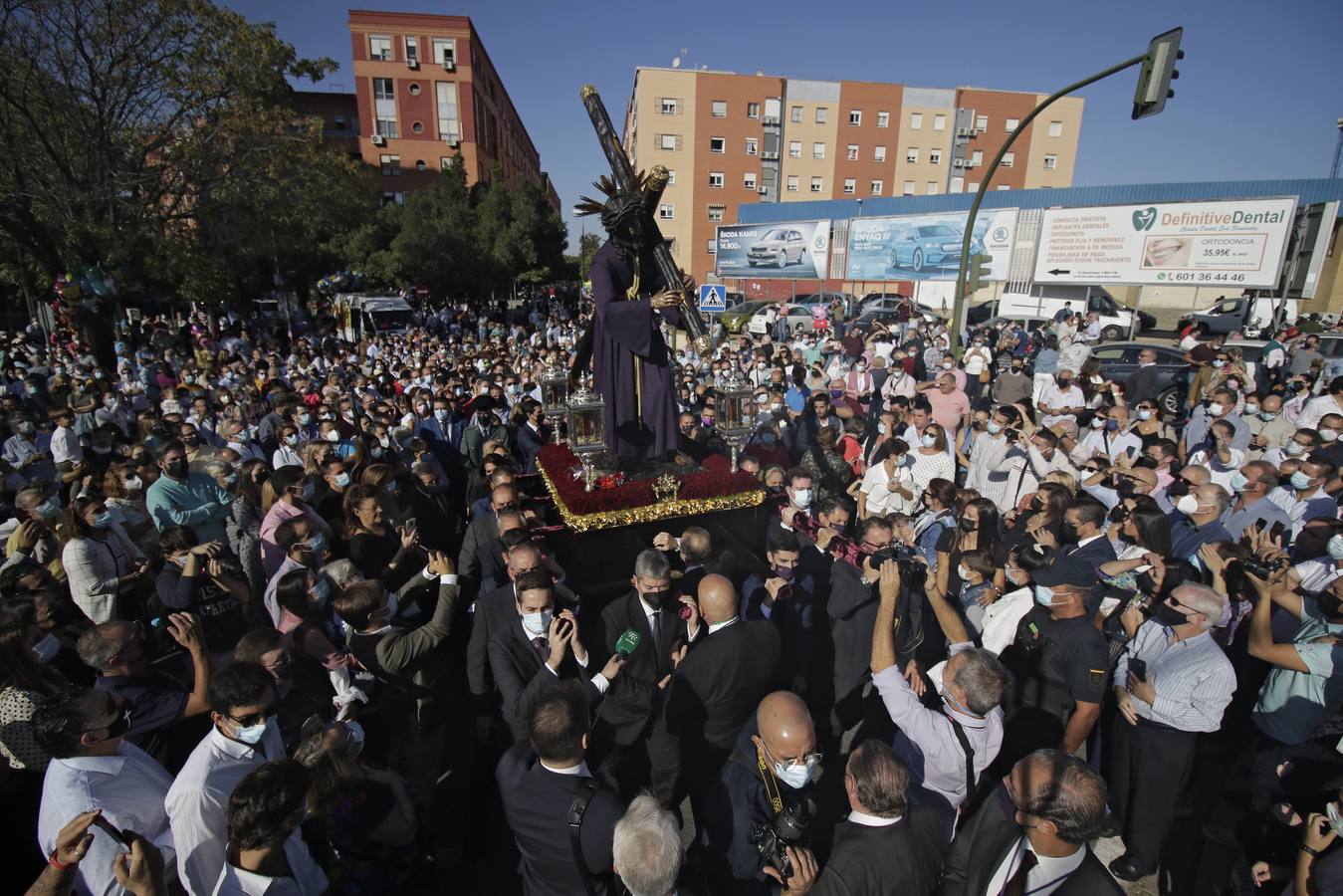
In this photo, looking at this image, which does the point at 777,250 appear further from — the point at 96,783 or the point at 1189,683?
the point at 96,783

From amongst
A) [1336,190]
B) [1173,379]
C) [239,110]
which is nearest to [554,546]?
[1173,379]

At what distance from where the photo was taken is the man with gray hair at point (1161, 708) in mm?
3348

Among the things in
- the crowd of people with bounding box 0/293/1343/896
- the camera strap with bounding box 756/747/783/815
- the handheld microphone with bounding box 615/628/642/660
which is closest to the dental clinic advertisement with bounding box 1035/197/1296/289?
the crowd of people with bounding box 0/293/1343/896

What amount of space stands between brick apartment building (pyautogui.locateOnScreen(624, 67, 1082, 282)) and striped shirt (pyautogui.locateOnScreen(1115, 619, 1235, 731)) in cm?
4714

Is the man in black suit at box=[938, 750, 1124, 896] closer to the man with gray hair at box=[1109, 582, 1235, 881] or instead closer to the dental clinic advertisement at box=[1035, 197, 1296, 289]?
the man with gray hair at box=[1109, 582, 1235, 881]

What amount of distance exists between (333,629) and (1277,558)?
5.95 metres

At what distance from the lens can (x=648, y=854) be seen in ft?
7.07

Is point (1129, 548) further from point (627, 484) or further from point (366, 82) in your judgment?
point (366, 82)

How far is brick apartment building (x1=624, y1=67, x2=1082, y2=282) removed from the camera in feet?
152

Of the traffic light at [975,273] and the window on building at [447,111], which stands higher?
the window on building at [447,111]

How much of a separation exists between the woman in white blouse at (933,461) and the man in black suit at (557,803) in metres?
5.14

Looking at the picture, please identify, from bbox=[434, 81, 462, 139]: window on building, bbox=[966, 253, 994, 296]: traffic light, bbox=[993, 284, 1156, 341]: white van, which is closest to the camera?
bbox=[966, 253, 994, 296]: traffic light

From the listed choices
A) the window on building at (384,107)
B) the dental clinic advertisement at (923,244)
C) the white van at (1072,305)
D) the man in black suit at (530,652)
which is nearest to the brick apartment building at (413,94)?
the window on building at (384,107)

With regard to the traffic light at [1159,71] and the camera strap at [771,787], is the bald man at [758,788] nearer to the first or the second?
the camera strap at [771,787]
